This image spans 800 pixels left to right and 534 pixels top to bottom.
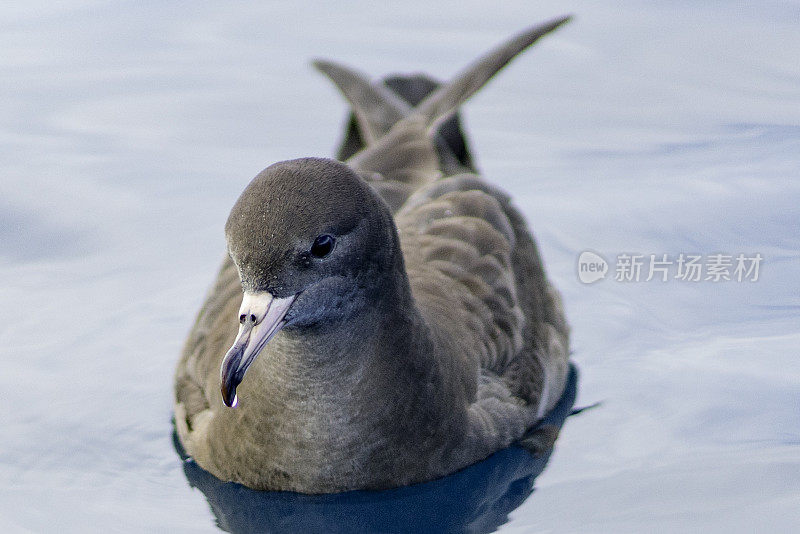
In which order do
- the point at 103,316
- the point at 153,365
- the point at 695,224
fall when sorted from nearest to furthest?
the point at 153,365 → the point at 103,316 → the point at 695,224

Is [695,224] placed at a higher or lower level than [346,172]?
lower

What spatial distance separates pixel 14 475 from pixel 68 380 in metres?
0.87

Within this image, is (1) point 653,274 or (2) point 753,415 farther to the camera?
(1) point 653,274

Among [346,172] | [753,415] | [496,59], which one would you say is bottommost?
[753,415]

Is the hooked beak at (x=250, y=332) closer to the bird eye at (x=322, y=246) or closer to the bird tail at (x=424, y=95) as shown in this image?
the bird eye at (x=322, y=246)

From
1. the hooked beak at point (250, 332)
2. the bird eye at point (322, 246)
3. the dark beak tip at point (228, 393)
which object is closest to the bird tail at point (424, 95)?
the bird eye at point (322, 246)

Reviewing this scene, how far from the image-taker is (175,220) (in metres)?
8.73

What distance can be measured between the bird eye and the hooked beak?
21cm

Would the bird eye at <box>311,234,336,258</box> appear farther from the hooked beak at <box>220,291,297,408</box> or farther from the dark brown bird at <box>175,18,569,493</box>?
the hooked beak at <box>220,291,297,408</box>

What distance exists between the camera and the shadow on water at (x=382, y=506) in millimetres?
5531

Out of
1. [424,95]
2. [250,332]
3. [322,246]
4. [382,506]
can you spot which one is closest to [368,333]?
[322,246]

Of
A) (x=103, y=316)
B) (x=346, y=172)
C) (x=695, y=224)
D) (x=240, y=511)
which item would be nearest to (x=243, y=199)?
(x=346, y=172)

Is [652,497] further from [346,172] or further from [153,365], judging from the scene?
[153,365]

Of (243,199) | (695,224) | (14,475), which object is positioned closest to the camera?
(243,199)
